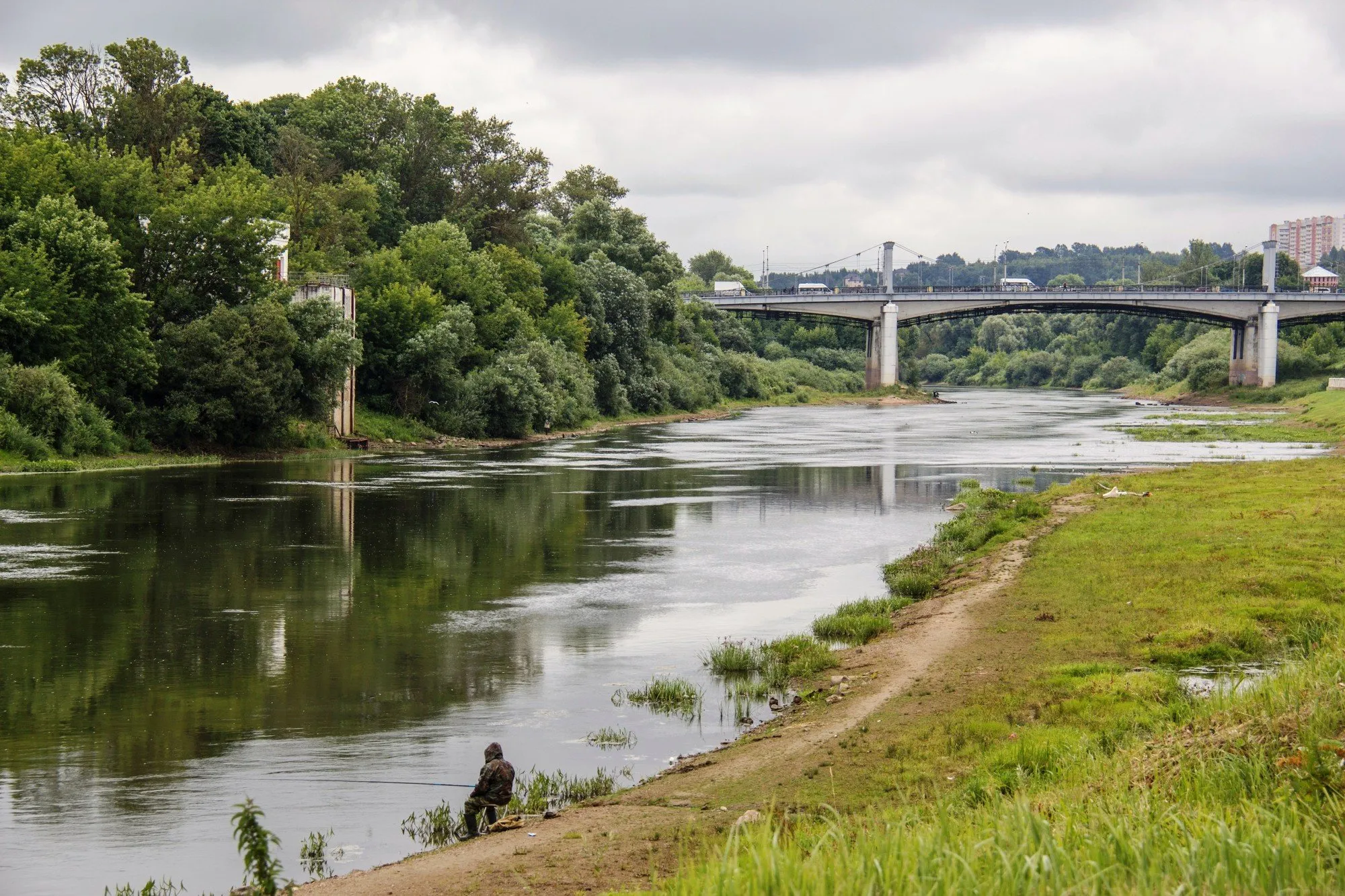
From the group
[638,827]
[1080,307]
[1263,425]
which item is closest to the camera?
[638,827]

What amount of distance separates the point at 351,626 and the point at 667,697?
24.5 feet

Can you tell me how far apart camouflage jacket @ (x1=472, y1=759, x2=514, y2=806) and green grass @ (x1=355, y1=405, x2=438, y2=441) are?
5778 centimetres

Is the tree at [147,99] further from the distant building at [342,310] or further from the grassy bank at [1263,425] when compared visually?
the grassy bank at [1263,425]

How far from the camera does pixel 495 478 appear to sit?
5312 cm

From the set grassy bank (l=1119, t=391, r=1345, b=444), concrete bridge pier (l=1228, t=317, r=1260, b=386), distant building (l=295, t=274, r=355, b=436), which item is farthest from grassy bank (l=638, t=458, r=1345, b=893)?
concrete bridge pier (l=1228, t=317, r=1260, b=386)

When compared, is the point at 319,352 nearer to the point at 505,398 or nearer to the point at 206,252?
the point at 206,252

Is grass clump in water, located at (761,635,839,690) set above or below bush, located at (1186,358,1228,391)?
below

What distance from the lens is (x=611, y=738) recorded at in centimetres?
1659

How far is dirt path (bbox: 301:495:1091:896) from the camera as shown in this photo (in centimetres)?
1098

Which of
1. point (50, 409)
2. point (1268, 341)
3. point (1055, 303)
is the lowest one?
point (50, 409)

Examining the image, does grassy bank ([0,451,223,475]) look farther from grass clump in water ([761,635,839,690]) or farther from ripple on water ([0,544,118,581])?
grass clump in water ([761,635,839,690])

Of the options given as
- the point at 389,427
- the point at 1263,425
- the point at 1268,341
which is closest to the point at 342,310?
the point at 389,427

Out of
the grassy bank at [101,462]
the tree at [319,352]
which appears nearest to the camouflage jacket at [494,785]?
the grassy bank at [101,462]

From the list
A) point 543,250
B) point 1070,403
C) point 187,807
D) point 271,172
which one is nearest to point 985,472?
point 187,807
